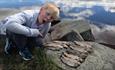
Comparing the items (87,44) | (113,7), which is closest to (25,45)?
(87,44)

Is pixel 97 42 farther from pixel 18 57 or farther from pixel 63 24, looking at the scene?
pixel 18 57

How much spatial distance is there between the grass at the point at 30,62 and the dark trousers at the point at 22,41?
104 mm

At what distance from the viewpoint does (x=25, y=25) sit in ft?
16.8

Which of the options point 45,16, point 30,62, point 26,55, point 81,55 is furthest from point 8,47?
point 81,55

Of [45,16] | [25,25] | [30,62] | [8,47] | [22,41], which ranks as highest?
[45,16]

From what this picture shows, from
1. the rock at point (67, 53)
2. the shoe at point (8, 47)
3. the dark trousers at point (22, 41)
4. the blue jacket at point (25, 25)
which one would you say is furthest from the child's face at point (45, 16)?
the shoe at point (8, 47)

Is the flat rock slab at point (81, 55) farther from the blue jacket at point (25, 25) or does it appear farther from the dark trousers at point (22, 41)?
the blue jacket at point (25, 25)

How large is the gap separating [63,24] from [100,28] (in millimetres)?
687

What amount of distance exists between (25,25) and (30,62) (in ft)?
1.67

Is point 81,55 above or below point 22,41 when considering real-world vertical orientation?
below

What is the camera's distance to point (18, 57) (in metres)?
5.14

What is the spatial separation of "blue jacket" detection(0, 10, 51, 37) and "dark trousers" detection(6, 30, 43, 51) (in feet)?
0.26

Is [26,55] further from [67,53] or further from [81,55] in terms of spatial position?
[81,55]

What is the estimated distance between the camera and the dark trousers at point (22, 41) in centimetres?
490
